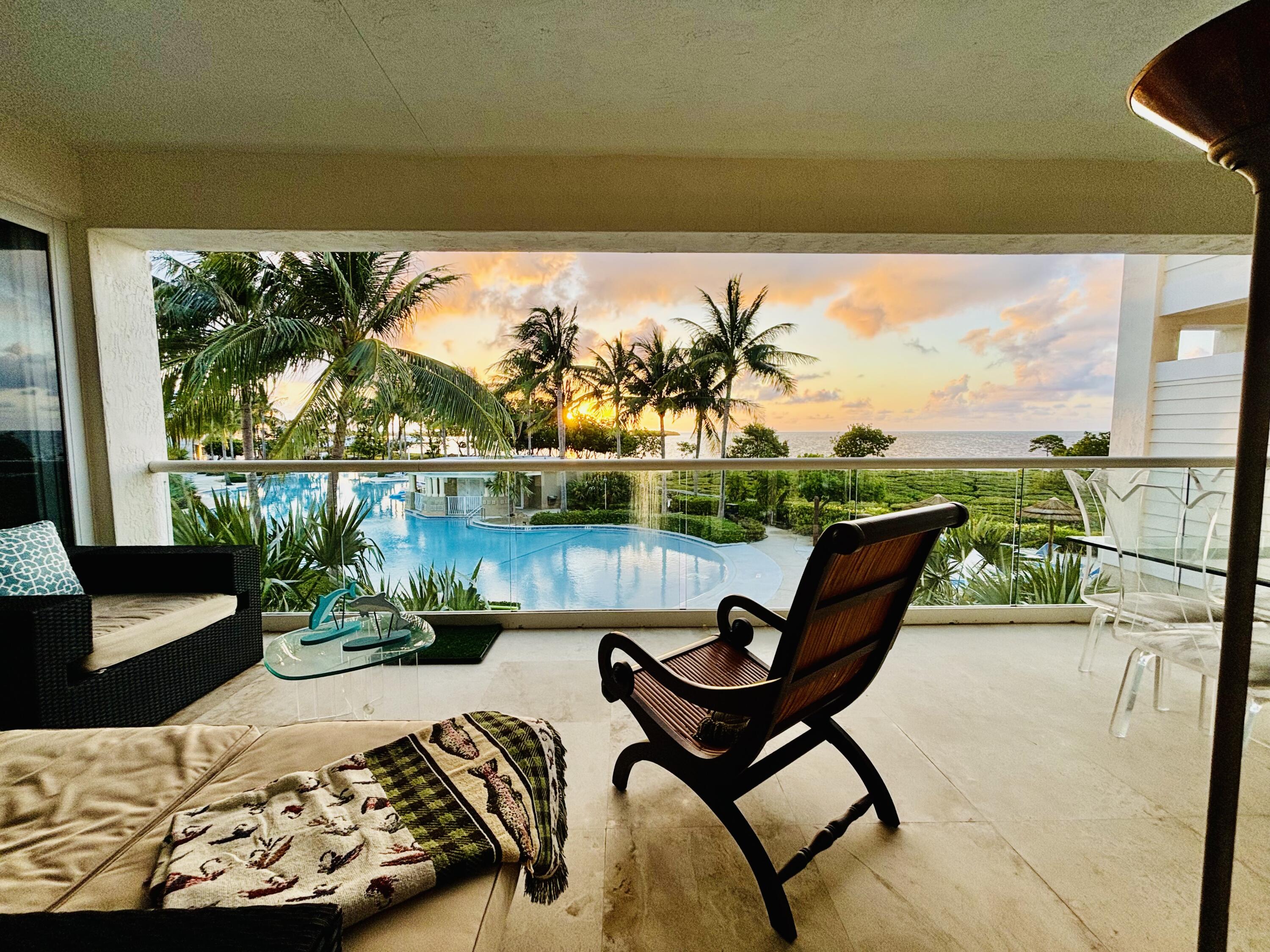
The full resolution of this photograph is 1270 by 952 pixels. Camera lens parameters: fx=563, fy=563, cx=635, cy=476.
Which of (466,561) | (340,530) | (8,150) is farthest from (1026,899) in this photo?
(8,150)

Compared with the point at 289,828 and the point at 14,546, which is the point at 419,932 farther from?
the point at 14,546

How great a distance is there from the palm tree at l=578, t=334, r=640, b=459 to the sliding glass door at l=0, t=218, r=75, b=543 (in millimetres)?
14615

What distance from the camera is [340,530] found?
3.30 meters

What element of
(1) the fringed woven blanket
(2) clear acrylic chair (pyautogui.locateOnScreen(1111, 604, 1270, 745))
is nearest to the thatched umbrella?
(2) clear acrylic chair (pyautogui.locateOnScreen(1111, 604, 1270, 745))

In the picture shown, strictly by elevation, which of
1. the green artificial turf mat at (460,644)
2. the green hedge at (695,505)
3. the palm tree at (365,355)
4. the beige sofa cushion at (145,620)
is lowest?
the green artificial turf mat at (460,644)

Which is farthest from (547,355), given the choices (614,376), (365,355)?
(365,355)

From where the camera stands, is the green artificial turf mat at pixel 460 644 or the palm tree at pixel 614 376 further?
the palm tree at pixel 614 376

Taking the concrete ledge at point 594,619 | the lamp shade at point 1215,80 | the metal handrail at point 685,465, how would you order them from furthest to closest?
the concrete ledge at point 594,619
the metal handrail at point 685,465
the lamp shade at point 1215,80

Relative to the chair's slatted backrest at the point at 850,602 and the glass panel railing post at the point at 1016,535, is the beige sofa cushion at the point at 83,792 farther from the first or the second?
the glass panel railing post at the point at 1016,535

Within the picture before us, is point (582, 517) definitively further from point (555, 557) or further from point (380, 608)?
point (380, 608)

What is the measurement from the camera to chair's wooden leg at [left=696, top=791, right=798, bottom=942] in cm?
133

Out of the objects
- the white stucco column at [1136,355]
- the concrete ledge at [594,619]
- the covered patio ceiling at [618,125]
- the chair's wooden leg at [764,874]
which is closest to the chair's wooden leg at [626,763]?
the chair's wooden leg at [764,874]

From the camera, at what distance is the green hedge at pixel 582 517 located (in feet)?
11.0

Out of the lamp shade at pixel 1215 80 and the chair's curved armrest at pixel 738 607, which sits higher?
the lamp shade at pixel 1215 80
